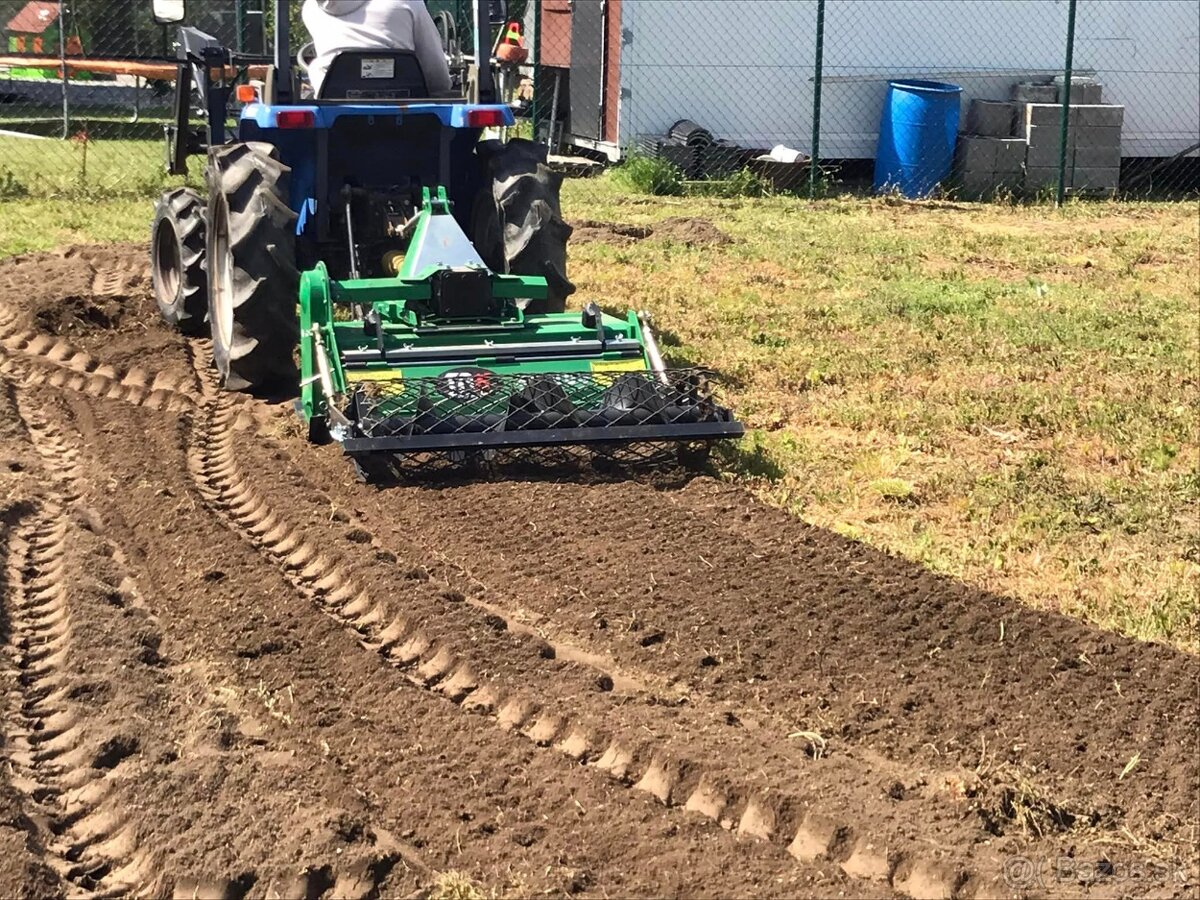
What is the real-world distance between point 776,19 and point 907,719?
1389 centimetres

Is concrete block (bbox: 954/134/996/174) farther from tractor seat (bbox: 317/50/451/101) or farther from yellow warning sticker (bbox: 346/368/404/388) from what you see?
yellow warning sticker (bbox: 346/368/404/388)

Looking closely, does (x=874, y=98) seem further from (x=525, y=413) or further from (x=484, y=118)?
(x=525, y=413)

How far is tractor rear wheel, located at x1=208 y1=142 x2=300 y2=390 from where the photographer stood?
7.46m

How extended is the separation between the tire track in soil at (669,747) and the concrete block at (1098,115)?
13.5 metres

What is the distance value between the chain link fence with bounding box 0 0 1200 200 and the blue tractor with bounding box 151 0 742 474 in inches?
315

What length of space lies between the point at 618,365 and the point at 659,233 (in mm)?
6686

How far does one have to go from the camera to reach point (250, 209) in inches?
294

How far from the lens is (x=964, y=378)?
28.9ft

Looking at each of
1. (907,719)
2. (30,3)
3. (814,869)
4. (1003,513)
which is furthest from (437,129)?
(30,3)

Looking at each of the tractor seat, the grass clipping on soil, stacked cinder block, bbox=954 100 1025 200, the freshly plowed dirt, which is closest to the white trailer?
stacked cinder block, bbox=954 100 1025 200

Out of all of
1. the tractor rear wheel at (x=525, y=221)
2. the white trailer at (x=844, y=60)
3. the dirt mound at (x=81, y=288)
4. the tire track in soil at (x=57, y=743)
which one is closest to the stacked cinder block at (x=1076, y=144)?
the white trailer at (x=844, y=60)

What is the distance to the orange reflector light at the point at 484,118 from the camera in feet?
25.7

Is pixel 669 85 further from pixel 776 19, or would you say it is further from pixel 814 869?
pixel 814 869

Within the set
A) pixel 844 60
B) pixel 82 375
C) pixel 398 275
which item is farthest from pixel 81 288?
pixel 844 60
